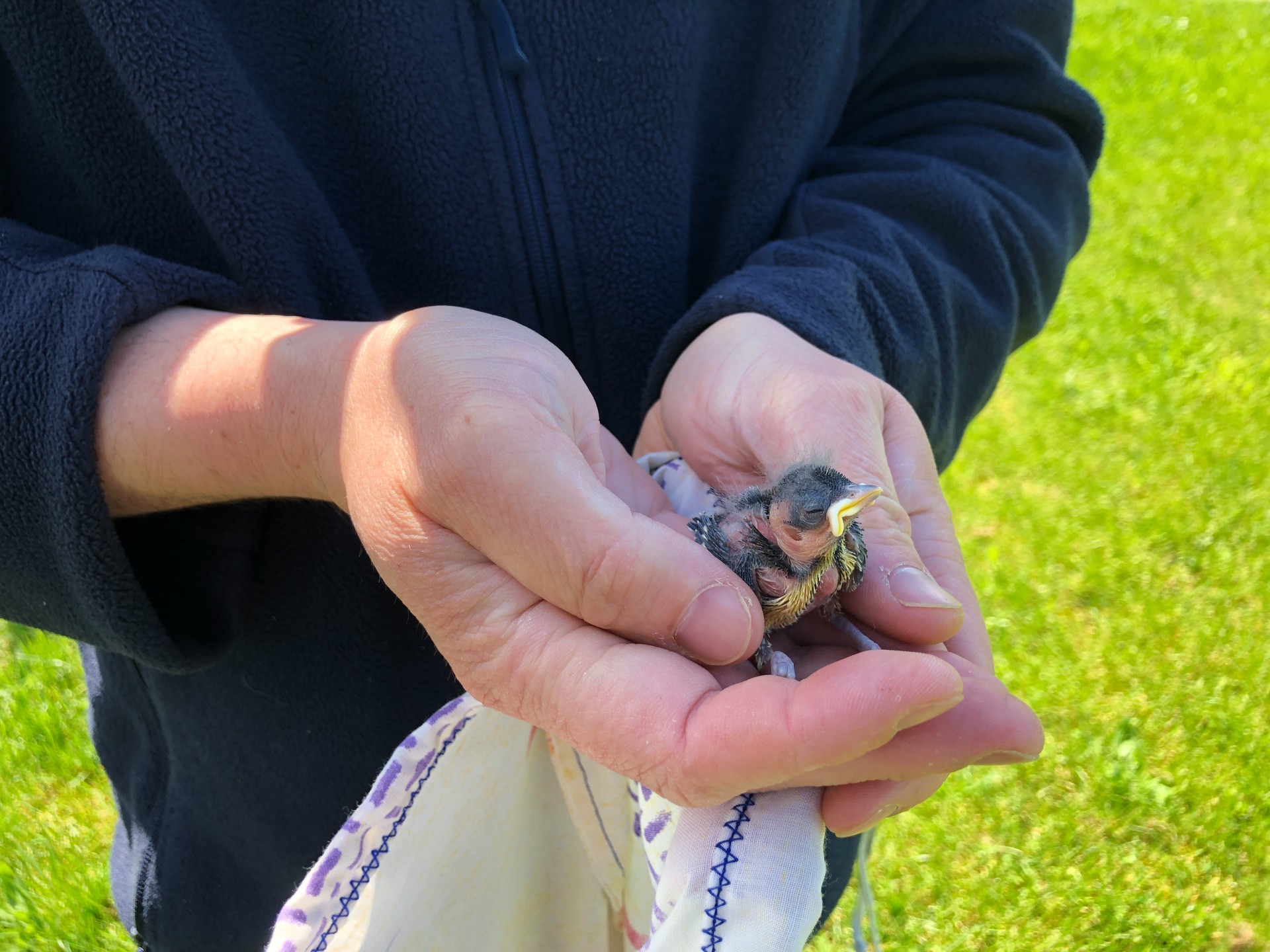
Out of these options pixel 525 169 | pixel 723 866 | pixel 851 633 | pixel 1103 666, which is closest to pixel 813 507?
pixel 851 633

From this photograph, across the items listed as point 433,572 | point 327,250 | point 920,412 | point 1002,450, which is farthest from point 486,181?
point 1002,450

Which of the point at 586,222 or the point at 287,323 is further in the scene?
the point at 586,222

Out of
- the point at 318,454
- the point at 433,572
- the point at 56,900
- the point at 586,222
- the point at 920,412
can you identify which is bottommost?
the point at 56,900

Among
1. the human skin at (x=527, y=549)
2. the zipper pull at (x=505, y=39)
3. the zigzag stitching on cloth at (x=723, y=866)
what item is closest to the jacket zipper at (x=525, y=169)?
the zipper pull at (x=505, y=39)

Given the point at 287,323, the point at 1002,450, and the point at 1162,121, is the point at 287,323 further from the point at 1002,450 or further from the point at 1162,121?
the point at 1162,121

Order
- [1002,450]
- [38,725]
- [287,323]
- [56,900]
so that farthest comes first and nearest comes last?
[1002,450]
[38,725]
[56,900]
[287,323]

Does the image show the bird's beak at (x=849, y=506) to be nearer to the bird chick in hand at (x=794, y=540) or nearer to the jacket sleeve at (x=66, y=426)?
the bird chick in hand at (x=794, y=540)

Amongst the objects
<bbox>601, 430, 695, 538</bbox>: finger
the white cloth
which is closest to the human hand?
the white cloth
